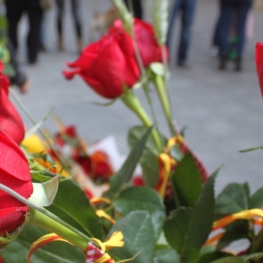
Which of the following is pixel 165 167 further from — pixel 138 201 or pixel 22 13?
pixel 22 13

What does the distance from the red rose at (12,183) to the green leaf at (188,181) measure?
0.63 feet

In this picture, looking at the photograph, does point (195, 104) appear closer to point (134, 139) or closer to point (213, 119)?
point (213, 119)

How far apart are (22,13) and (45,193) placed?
3.14 meters

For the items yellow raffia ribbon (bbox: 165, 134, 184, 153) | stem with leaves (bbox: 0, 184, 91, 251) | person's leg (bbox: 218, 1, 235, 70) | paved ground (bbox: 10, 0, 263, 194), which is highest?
stem with leaves (bbox: 0, 184, 91, 251)

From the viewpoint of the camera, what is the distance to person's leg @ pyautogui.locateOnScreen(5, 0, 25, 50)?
9.93ft

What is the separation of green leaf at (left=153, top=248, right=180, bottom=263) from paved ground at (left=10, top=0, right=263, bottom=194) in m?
1.15

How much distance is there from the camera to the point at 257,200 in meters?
0.35

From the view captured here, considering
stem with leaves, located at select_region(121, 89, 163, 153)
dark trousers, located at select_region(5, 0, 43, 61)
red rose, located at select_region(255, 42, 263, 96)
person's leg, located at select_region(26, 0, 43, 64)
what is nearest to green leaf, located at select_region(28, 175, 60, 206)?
red rose, located at select_region(255, 42, 263, 96)

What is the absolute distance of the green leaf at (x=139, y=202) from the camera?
344 mm

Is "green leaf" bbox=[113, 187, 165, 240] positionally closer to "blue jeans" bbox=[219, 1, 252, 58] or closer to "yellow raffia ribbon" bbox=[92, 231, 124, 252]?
"yellow raffia ribbon" bbox=[92, 231, 124, 252]

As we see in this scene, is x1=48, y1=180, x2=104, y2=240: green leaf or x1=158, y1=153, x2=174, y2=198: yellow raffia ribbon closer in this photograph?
x1=48, y1=180, x2=104, y2=240: green leaf

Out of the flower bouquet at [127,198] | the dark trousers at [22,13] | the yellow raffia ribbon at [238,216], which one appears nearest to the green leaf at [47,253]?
the flower bouquet at [127,198]

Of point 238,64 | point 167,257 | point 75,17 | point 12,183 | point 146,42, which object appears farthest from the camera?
point 75,17

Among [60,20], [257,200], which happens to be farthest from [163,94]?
[60,20]
